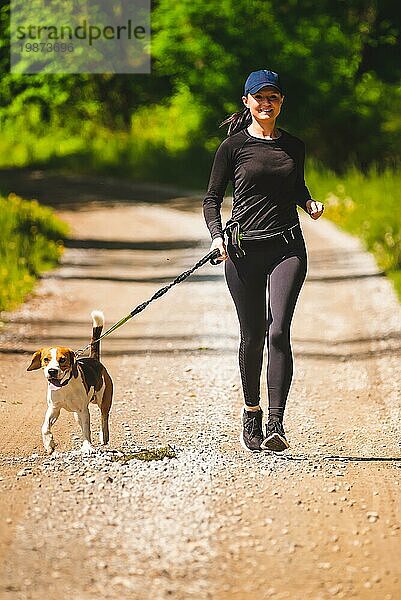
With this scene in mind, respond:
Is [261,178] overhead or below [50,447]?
overhead

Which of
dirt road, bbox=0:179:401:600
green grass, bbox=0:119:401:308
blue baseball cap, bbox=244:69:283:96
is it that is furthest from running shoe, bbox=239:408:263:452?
green grass, bbox=0:119:401:308

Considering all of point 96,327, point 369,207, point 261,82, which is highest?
point 261,82

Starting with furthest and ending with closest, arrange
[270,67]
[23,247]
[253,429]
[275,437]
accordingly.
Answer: [270,67]
[23,247]
[253,429]
[275,437]

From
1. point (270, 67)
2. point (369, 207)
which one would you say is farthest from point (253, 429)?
point (270, 67)

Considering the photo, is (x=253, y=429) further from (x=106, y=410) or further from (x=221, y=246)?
(x=221, y=246)

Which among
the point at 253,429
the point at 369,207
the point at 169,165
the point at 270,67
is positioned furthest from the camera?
the point at 169,165

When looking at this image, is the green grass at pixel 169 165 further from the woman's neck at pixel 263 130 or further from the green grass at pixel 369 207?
the woman's neck at pixel 263 130

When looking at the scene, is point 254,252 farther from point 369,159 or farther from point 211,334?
point 369,159

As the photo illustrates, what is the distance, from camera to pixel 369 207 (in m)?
17.2

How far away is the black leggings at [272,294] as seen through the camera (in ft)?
18.8

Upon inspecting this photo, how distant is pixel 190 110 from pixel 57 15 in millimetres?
4737

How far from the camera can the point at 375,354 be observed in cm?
912

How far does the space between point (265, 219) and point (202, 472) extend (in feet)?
4.24

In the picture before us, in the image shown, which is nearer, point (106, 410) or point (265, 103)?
point (265, 103)
